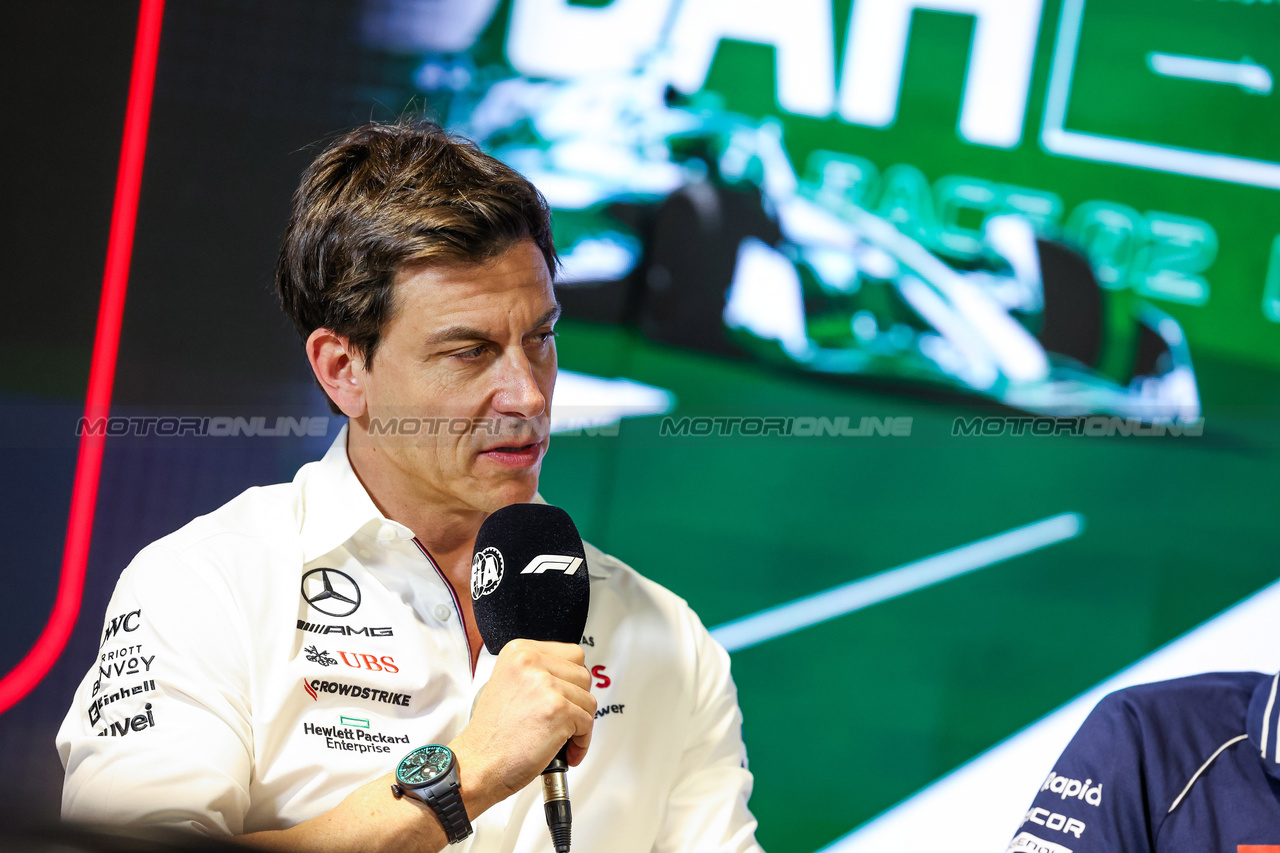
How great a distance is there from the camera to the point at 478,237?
3.87 ft

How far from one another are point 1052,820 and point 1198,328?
129cm

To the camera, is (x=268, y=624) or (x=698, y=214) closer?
(x=268, y=624)

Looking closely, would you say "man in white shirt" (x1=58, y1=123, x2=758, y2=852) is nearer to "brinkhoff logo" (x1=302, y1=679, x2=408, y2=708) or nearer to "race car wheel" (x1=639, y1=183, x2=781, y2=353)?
"brinkhoff logo" (x1=302, y1=679, x2=408, y2=708)

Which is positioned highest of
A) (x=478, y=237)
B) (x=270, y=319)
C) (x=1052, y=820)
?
(x=478, y=237)

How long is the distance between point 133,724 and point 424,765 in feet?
0.97

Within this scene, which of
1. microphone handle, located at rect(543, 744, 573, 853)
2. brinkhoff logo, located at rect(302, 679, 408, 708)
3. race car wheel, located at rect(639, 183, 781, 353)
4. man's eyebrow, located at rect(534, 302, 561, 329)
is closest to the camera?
microphone handle, located at rect(543, 744, 573, 853)

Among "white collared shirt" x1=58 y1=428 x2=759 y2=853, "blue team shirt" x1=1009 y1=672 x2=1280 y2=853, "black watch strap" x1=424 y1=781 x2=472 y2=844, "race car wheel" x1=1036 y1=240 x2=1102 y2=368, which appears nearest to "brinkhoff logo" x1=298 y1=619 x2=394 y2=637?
"white collared shirt" x1=58 y1=428 x2=759 y2=853

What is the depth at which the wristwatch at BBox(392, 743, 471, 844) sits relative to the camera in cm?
92

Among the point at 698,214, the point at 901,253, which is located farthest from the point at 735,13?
the point at 901,253

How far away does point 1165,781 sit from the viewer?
46.7 inches

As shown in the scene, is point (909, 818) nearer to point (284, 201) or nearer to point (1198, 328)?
point (1198, 328)

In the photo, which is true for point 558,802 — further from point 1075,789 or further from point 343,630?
point 1075,789

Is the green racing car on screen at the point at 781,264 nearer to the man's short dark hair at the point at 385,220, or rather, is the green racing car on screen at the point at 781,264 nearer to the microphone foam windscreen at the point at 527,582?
the man's short dark hair at the point at 385,220

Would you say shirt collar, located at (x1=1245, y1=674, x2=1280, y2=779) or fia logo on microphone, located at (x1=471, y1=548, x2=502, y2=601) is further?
shirt collar, located at (x1=1245, y1=674, x2=1280, y2=779)
